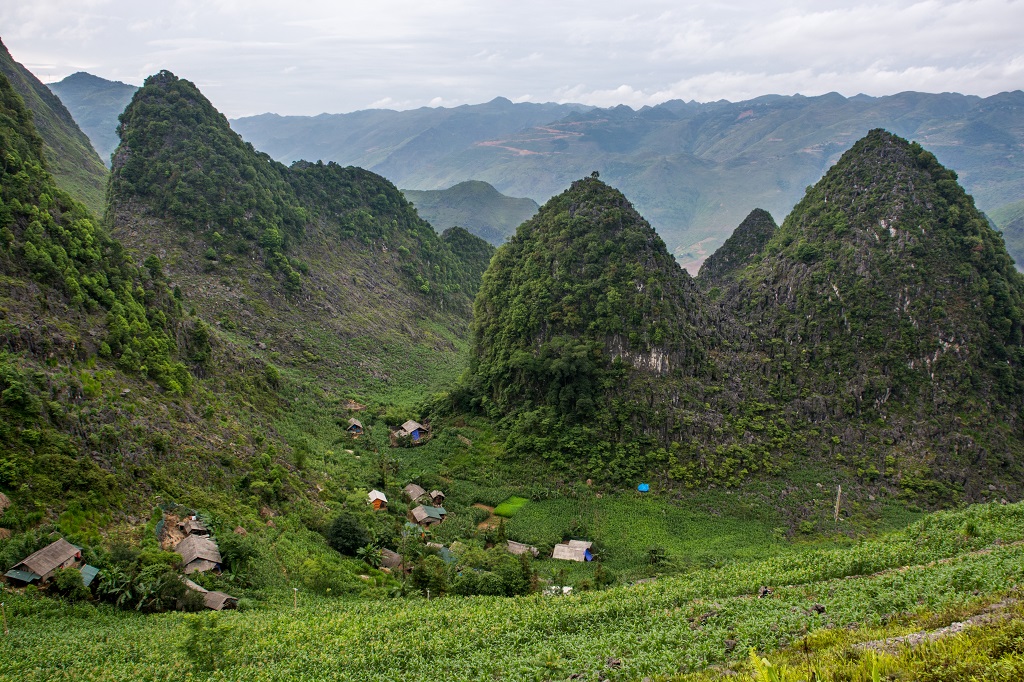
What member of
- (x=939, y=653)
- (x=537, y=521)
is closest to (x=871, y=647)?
(x=939, y=653)

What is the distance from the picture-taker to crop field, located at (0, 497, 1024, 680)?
16562 millimetres

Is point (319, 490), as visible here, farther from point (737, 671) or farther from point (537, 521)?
point (737, 671)

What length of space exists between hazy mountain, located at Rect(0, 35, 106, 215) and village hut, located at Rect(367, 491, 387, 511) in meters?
Result: 48.6

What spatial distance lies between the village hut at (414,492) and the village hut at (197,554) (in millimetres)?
14467

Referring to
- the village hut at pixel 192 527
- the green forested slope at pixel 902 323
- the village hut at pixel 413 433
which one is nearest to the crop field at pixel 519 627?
the village hut at pixel 192 527

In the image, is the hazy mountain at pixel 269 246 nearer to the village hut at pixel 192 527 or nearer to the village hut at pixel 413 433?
the village hut at pixel 413 433

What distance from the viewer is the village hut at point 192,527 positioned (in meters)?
24.9

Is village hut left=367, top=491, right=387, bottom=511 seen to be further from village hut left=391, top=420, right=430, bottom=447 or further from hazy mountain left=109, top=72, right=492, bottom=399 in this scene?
hazy mountain left=109, top=72, right=492, bottom=399

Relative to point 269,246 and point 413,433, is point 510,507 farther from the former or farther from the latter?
point 269,246

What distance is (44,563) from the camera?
19453 millimetres

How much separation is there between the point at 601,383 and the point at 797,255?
69.7 ft

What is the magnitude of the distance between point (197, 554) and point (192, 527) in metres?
2.00

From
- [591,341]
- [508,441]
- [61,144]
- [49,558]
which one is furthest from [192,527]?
[61,144]

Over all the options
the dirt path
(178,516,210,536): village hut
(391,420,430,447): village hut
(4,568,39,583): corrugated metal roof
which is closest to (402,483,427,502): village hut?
(391,420,430,447): village hut
